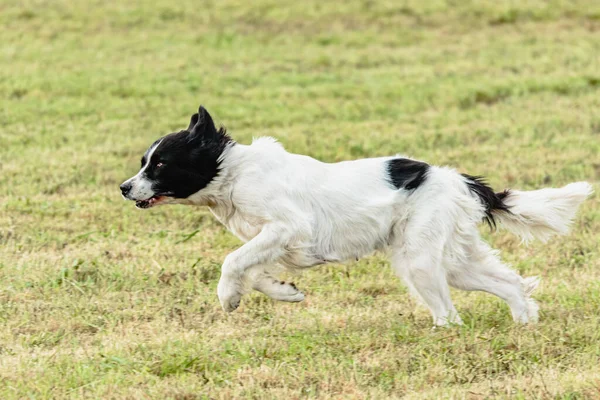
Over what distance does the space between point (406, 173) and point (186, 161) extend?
1448 mm

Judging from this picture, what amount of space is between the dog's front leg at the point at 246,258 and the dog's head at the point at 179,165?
560mm

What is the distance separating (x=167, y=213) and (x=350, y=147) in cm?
339

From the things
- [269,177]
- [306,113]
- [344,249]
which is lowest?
[306,113]

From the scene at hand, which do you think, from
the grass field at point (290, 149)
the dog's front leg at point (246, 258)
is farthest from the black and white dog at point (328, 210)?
the grass field at point (290, 149)

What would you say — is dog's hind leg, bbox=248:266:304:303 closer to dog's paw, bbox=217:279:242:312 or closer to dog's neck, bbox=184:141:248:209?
dog's paw, bbox=217:279:242:312

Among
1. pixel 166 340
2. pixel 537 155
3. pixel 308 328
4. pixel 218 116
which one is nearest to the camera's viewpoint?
pixel 166 340

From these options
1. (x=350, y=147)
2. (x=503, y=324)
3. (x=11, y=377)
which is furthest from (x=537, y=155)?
(x=11, y=377)

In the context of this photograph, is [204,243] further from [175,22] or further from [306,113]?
[175,22]

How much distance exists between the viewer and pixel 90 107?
14.6 meters

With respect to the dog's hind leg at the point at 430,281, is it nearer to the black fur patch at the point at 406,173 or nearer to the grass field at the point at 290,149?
the grass field at the point at 290,149

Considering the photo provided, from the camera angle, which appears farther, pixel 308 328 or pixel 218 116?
pixel 218 116

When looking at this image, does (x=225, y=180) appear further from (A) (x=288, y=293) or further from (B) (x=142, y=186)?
(A) (x=288, y=293)

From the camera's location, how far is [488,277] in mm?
6492

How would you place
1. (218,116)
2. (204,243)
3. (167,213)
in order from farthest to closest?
1. (218,116)
2. (167,213)
3. (204,243)
